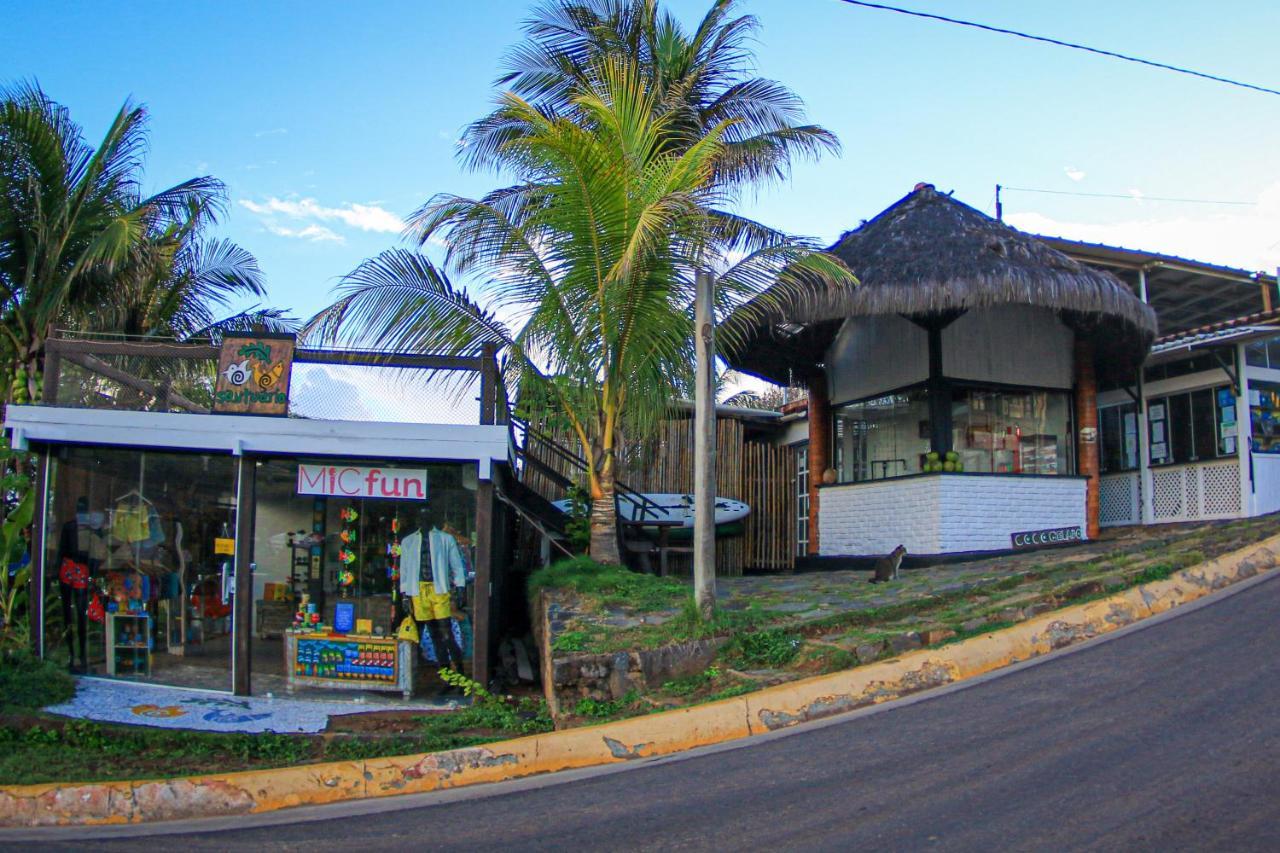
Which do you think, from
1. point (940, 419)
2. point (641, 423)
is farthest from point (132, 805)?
point (940, 419)

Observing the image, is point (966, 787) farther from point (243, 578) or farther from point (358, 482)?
point (243, 578)

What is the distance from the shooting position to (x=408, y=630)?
9703 millimetres

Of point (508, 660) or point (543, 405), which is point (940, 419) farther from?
point (508, 660)

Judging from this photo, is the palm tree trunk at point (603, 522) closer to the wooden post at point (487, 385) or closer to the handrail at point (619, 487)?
the wooden post at point (487, 385)

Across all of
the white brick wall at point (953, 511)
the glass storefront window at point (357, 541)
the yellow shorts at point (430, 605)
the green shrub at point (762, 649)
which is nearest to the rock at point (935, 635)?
the green shrub at point (762, 649)

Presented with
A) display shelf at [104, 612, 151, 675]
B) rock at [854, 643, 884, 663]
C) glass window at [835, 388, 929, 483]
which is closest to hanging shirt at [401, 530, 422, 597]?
display shelf at [104, 612, 151, 675]

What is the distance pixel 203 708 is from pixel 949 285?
9.12 meters

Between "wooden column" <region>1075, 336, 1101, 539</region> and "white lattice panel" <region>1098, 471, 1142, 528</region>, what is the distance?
1233 millimetres

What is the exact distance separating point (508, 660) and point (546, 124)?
5.62 meters

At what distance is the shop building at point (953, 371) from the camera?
41.2ft

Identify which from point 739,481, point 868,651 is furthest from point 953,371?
point 868,651

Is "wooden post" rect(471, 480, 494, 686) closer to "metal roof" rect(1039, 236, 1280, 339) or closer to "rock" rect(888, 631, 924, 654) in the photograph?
"rock" rect(888, 631, 924, 654)

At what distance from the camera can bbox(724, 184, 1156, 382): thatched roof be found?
483 inches

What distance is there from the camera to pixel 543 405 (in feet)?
40.5
